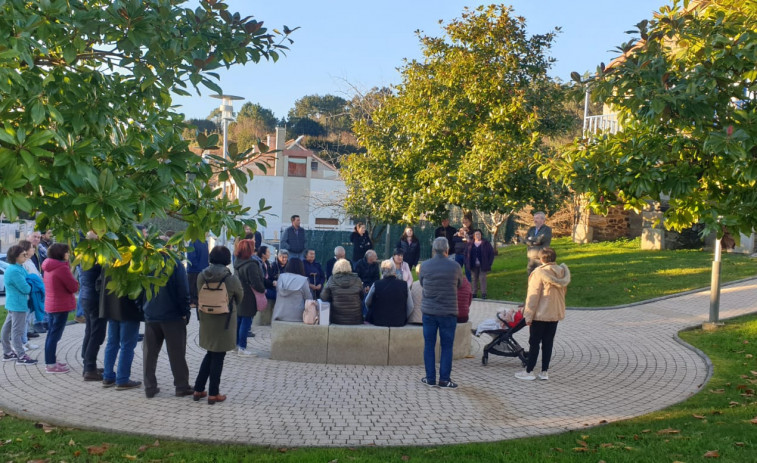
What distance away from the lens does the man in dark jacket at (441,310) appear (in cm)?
875

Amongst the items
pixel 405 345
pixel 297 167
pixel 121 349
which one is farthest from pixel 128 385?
pixel 297 167

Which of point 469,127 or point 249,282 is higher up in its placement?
point 469,127

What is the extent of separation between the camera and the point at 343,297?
10.1 meters

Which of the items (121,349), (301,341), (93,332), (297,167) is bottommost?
(301,341)

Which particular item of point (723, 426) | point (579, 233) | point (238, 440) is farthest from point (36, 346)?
point (579, 233)

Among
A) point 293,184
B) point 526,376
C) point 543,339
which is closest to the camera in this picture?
point 543,339

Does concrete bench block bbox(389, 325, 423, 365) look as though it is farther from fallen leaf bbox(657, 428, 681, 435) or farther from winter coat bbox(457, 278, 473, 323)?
fallen leaf bbox(657, 428, 681, 435)

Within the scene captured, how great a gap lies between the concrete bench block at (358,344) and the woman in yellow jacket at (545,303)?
210cm

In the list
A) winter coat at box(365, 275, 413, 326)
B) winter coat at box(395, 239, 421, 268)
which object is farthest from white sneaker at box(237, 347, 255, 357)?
winter coat at box(395, 239, 421, 268)

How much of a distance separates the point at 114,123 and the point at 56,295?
206 inches

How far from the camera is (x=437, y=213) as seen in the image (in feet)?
59.7

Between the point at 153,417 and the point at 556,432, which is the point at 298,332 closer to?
the point at 153,417

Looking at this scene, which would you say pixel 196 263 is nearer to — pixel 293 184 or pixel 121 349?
pixel 121 349

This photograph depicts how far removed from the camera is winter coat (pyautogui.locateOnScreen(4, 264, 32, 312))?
9648 millimetres
